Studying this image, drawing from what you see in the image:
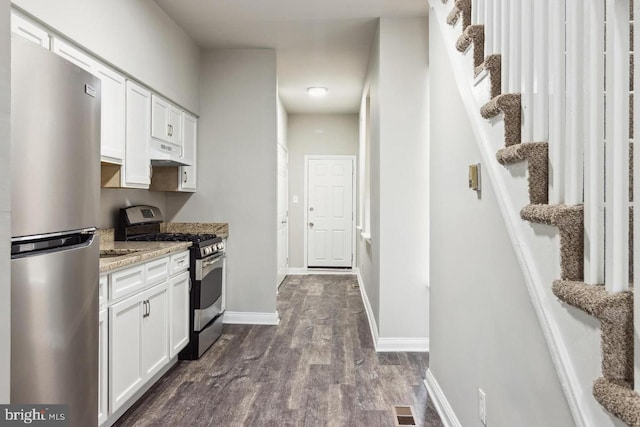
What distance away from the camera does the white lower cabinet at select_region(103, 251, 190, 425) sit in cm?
211

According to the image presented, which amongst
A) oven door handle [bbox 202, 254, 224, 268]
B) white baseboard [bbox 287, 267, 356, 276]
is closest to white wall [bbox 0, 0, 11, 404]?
oven door handle [bbox 202, 254, 224, 268]

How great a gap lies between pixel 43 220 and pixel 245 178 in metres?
2.83

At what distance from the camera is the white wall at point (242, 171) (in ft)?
13.7

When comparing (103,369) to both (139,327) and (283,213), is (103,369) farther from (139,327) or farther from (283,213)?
(283,213)

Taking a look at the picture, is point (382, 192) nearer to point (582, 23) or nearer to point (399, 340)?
point (399, 340)

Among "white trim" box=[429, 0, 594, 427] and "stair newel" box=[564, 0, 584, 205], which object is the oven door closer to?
"white trim" box=[429, 0, 594, 427]

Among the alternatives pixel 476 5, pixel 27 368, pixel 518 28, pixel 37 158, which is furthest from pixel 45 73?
pixel 476 5

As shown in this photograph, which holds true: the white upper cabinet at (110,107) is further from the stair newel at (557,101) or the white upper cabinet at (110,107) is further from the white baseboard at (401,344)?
the white baseboard at (401,344)

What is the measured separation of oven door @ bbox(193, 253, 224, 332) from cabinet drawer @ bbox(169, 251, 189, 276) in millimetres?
111

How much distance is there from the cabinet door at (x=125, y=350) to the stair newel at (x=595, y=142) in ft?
6.75

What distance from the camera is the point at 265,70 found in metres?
4.18

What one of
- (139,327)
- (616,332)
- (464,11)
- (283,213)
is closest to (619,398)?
(616,332)

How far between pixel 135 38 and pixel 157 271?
1569mm

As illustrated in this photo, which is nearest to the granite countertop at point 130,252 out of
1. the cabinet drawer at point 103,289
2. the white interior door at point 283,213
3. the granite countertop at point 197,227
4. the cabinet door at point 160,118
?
the cabinet drawer at point 103,289
